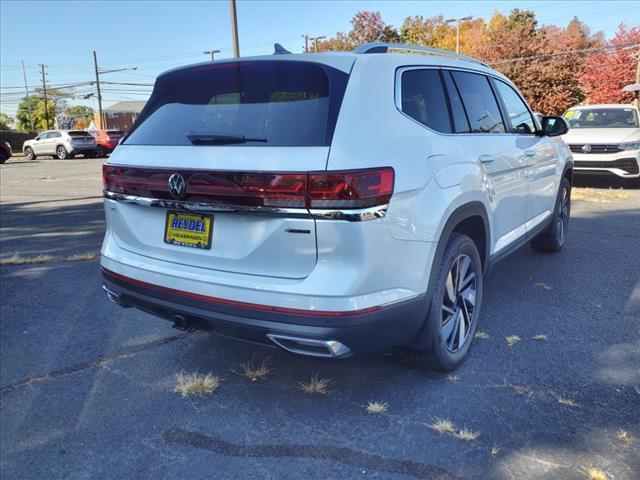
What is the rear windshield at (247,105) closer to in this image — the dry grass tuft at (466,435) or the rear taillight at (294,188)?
the rear taillight at (294,188)

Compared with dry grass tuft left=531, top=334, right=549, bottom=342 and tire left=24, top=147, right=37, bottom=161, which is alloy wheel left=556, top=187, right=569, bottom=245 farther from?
tire left=24, top=147, right=37, bottom=161

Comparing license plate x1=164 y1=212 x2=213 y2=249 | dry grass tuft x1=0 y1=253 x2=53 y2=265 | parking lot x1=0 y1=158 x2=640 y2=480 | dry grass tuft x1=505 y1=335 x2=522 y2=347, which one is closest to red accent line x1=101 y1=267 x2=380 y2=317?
license plate x1=164 y1=212 x2=213 y2=249

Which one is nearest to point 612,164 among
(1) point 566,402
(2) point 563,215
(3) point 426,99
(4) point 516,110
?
(2) point 563,215

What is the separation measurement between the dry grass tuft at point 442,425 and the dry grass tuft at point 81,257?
464 centimetres

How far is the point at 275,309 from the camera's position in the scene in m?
2.49

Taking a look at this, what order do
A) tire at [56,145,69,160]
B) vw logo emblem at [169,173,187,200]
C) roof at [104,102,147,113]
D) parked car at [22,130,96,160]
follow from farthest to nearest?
1. roof at [104,102,147,113]
2. tire at [56,145,69,160]
3. parked car at [22,130,96,160]
4. vw logo emblem at [169,173,187,200]

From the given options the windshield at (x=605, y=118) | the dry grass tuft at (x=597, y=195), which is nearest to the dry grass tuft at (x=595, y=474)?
the dry grass tuft at (x=597, y=195)

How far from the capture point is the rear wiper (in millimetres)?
2611

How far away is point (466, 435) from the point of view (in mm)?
2641

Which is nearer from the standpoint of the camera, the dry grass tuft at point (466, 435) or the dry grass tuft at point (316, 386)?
the dry grass tuft at point (466, 435)

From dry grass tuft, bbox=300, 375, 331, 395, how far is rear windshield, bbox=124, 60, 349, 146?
4.70ft

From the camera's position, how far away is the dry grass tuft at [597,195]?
964cm

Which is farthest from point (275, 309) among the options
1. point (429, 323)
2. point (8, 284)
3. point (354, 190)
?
point (8, 284)

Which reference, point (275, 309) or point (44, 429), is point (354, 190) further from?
point (44, 429)
